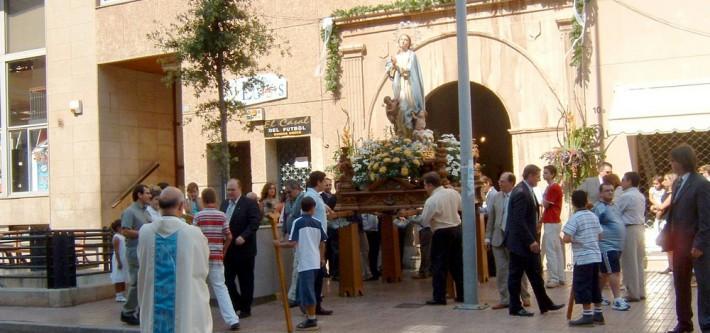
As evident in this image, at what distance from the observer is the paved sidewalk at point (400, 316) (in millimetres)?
9549

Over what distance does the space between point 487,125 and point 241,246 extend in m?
12.5

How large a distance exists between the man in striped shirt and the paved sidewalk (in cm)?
38

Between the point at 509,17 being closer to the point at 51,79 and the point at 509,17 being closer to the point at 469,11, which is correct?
the point at 469,11

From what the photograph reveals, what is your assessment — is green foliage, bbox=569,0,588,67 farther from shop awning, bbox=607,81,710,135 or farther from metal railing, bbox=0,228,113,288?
metal railing, bbox=0,228,113,288

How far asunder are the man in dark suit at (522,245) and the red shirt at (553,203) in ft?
5.71

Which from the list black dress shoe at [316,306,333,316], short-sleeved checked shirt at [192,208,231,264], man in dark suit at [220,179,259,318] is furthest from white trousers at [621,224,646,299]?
short-sleeved checked shirt at [192,208,231,264]

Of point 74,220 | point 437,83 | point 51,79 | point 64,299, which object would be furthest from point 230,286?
point 51,79

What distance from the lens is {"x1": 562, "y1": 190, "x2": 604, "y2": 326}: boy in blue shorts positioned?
362 inches

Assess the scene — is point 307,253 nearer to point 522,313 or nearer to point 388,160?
point 522,313

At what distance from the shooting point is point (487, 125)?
2216 centimetres

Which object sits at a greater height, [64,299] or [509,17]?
[509,17]

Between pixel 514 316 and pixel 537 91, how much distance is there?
6926mm

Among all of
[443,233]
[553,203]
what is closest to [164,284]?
[443,233]

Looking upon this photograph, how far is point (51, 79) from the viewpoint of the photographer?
22484 millimetres
